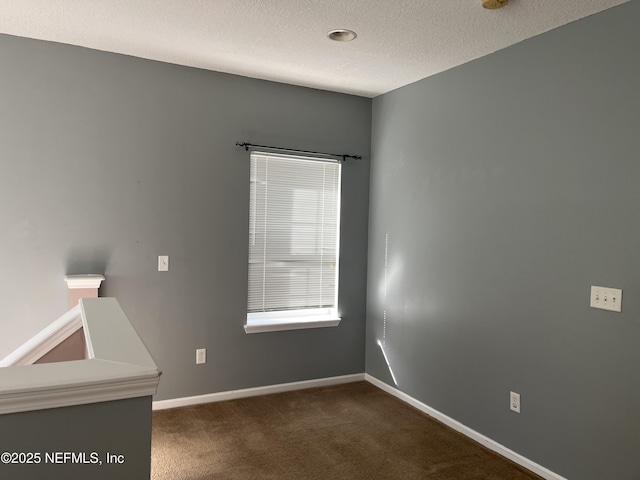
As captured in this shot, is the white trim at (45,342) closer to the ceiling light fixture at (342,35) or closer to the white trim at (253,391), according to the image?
the white trim at (253,391)

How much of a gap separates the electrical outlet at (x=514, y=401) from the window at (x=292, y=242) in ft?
5.35

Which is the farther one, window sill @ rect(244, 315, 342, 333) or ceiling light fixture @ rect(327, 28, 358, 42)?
window sill @ rect(244, 315, 342, 333)

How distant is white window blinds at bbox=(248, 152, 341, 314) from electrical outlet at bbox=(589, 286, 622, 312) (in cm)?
218

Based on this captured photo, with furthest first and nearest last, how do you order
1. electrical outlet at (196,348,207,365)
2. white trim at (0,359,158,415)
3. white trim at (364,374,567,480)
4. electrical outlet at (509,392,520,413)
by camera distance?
electrical outlet at (196,348,207,365), electrical outlet at (509,392,520,413), white trim at (364,374,567,480), white trim at (0,359,158,415)

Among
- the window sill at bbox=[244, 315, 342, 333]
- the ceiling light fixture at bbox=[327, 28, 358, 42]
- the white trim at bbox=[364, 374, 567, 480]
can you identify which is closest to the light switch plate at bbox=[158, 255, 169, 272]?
the window sill at bbox=[244, 315, 342, 333]

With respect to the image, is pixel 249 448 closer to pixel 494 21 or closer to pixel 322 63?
pixel 322 63

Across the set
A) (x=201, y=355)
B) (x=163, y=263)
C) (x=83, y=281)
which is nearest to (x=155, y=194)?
(x=163, y=263)

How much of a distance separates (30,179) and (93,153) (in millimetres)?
418

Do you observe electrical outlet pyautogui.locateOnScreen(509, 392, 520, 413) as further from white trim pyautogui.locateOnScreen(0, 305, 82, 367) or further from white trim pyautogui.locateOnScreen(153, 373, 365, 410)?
white trim pyautogui.locateOnScreen(0, 305, 82, 367)

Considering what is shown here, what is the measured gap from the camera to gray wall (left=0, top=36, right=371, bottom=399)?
10.5 feet

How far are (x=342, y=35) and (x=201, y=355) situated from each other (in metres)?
2.47

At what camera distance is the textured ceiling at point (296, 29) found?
2531 millimetres

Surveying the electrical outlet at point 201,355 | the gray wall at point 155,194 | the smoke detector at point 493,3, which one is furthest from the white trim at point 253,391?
the smoke detector at point 493,3

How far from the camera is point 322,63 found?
3.45 meters
